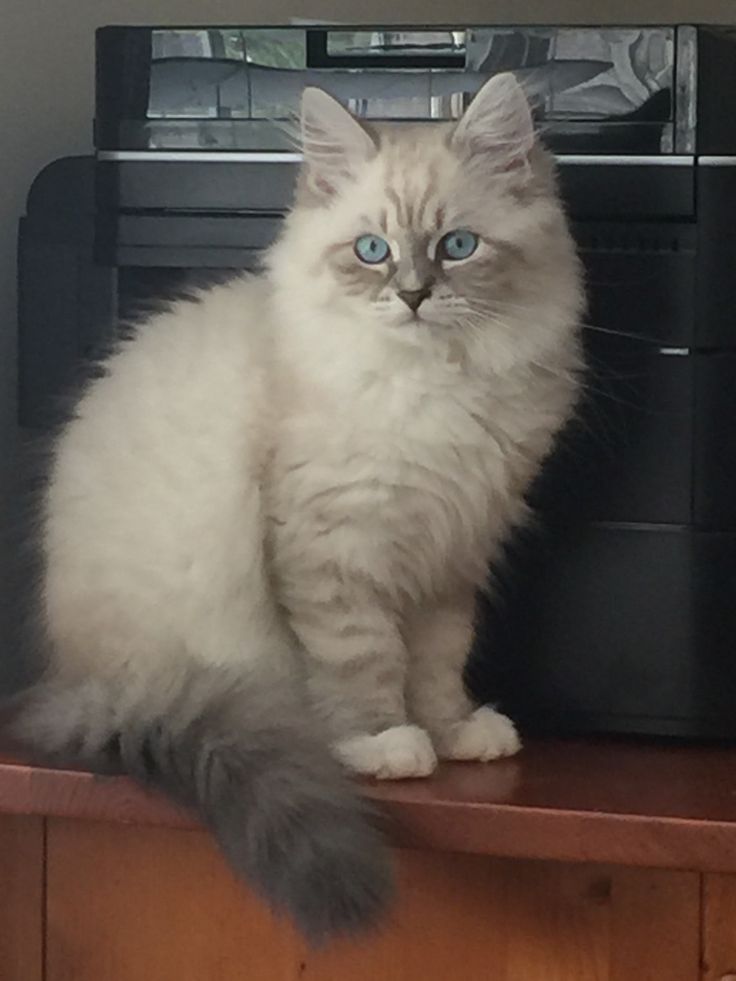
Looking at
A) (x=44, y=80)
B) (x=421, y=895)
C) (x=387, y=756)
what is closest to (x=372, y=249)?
(x=387, y=756)

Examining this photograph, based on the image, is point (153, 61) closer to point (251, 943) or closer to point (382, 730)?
point (382, 730)

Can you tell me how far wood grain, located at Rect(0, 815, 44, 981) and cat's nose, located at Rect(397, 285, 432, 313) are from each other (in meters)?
0.53

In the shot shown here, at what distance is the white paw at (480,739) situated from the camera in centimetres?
120

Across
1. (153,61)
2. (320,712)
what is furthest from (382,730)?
(153,61)

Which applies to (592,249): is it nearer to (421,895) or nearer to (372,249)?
(372,249)

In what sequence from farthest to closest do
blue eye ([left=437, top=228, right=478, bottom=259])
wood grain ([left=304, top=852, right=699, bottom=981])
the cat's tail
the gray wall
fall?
the gray wall, blue eye ([left=437, top=228, right=478, bottom=259]), wood grain ([left=304, top=852, right=699, bottom=981]), the cat's tail

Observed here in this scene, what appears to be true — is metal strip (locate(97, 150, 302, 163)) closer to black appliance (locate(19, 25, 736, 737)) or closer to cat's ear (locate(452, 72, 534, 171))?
black appliance (locate(19, 25, 736, 737))

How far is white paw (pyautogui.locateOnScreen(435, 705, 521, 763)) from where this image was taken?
1204mm

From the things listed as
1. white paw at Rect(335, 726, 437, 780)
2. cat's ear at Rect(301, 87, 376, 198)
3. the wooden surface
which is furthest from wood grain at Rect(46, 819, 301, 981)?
cat's ear at Rect(301, 87, 376, 198)

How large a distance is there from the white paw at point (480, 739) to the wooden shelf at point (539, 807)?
2cm

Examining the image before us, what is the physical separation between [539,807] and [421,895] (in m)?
0.14

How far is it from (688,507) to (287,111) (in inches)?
19.5

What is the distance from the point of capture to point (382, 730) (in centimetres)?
118

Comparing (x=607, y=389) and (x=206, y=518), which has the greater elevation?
(x=607, y=389)
